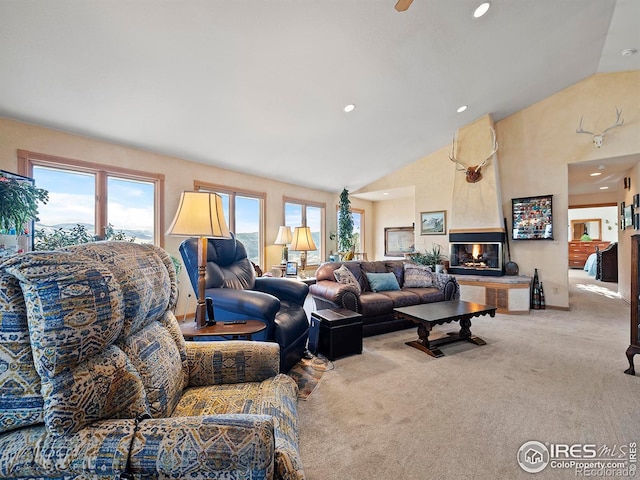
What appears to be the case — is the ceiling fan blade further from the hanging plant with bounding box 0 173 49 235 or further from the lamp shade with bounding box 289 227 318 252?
the hanging plant with bounding box 0 173 49 235

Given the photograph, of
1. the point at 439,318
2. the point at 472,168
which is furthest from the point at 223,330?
the point at 472,168

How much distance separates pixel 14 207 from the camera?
2225mm

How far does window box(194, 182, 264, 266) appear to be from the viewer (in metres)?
4.93

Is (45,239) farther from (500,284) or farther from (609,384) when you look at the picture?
(500,284)

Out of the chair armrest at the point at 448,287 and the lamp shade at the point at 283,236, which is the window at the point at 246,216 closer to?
the lamp shade at the point at 283,236

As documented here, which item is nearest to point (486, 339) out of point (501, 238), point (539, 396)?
point (539, 396)

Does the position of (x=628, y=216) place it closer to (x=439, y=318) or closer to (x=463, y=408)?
(x=439, y=318)

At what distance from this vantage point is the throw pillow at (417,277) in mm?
4238

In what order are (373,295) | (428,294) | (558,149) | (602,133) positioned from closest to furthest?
(373,295)
(428,294)
(602,133)
(558,149)

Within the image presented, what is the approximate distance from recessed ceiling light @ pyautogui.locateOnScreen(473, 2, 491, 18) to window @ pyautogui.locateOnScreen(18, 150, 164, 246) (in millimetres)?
4086

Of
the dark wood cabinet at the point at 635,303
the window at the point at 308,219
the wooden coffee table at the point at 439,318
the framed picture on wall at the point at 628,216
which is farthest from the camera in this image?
the window at the point at 308,219

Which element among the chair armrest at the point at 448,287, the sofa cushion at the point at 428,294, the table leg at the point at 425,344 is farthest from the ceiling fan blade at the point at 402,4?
the chair armrest at the point at 448,287

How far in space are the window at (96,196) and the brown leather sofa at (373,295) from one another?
2.36 metres

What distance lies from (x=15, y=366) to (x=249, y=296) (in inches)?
61.7
